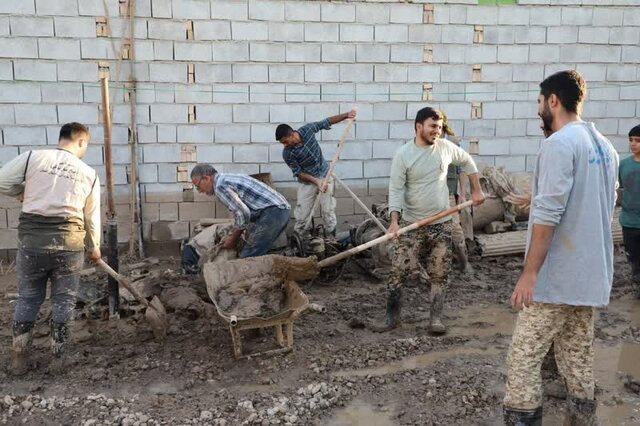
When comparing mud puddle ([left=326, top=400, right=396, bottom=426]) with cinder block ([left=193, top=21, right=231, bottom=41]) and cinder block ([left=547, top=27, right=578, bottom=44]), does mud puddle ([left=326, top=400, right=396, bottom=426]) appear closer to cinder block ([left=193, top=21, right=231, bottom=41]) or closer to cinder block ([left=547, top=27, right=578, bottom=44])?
cinder block ([left=193, top=21, right=231, bottom=41])

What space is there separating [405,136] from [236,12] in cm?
A: 262

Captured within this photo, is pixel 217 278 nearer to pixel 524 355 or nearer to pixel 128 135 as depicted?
pixel 524 355

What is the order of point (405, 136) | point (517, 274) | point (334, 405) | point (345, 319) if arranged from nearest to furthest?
point (334, 405)
point (345, 319)
point (517, 274)
point (405, 136)

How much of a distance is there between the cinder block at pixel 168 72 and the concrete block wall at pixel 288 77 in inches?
0.5

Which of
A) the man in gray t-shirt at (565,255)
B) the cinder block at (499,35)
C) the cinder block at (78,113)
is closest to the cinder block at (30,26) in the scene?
the cinder block at (78,113)

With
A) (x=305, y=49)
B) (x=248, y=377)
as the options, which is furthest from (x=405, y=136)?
(x=248, y=377)

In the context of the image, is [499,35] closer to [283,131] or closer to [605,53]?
[605,53]

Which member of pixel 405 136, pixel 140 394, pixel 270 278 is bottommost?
pixel 140 394

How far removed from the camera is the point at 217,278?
4906 millimetres

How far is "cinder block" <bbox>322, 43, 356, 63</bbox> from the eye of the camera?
25.2ft

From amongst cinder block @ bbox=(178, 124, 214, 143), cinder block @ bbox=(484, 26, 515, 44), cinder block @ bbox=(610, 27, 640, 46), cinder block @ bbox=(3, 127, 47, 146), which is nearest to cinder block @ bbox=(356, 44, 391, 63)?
cinder block @ bbox=(484, 26, 515, 44)

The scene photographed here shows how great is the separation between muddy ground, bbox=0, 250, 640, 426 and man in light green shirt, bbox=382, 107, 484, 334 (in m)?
0.49

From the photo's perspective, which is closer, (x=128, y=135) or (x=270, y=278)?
(x=270, y=278)

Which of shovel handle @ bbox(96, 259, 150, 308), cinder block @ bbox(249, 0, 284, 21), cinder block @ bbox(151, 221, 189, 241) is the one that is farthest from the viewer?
cinder block @ bbox(151, 221, 189, 241)
